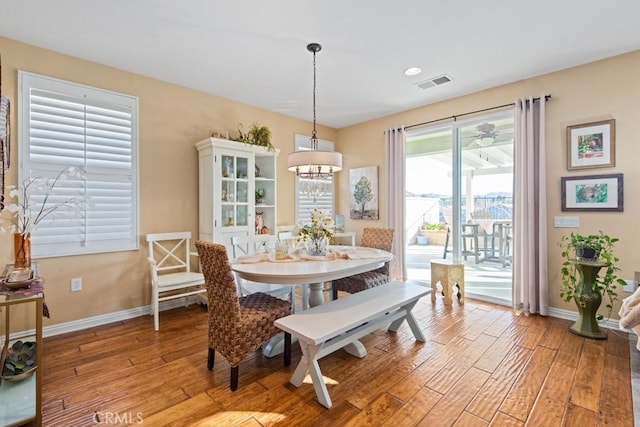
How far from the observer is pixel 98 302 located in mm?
3055

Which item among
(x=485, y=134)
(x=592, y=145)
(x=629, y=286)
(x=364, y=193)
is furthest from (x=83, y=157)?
(x=629, y=286)

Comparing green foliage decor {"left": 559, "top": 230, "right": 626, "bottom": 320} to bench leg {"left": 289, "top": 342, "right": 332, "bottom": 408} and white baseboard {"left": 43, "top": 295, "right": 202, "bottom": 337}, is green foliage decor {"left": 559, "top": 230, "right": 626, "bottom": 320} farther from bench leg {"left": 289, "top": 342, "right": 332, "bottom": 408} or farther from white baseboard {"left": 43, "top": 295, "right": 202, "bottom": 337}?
white baseboard {"left": 43, "top": 295, "right": 202, "bottom": 337}

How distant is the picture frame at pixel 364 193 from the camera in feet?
16.3

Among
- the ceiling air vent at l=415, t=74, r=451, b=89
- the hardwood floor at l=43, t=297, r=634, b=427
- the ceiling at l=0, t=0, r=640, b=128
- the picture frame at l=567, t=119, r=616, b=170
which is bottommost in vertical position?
the hardwood floor at l=43, t=297, r=634, b=427

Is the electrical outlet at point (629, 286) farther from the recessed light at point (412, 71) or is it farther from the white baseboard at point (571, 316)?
the recessed light at point (412, 71)

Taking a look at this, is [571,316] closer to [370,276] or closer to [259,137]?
[370,276]

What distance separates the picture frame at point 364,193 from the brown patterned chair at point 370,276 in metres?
1.23

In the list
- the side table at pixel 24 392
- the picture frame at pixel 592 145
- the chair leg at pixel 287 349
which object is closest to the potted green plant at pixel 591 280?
the picture frame at pixel 592 145

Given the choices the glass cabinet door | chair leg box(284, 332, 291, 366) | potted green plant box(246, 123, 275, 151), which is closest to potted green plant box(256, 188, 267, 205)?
the glass cabinet door

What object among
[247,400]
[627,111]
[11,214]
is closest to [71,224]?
[11,214]

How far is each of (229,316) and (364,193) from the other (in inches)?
141

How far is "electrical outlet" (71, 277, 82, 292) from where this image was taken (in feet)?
9.53

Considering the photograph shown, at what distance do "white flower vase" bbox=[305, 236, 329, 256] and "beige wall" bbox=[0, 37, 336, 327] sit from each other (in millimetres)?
1763

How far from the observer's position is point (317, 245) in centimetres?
283
